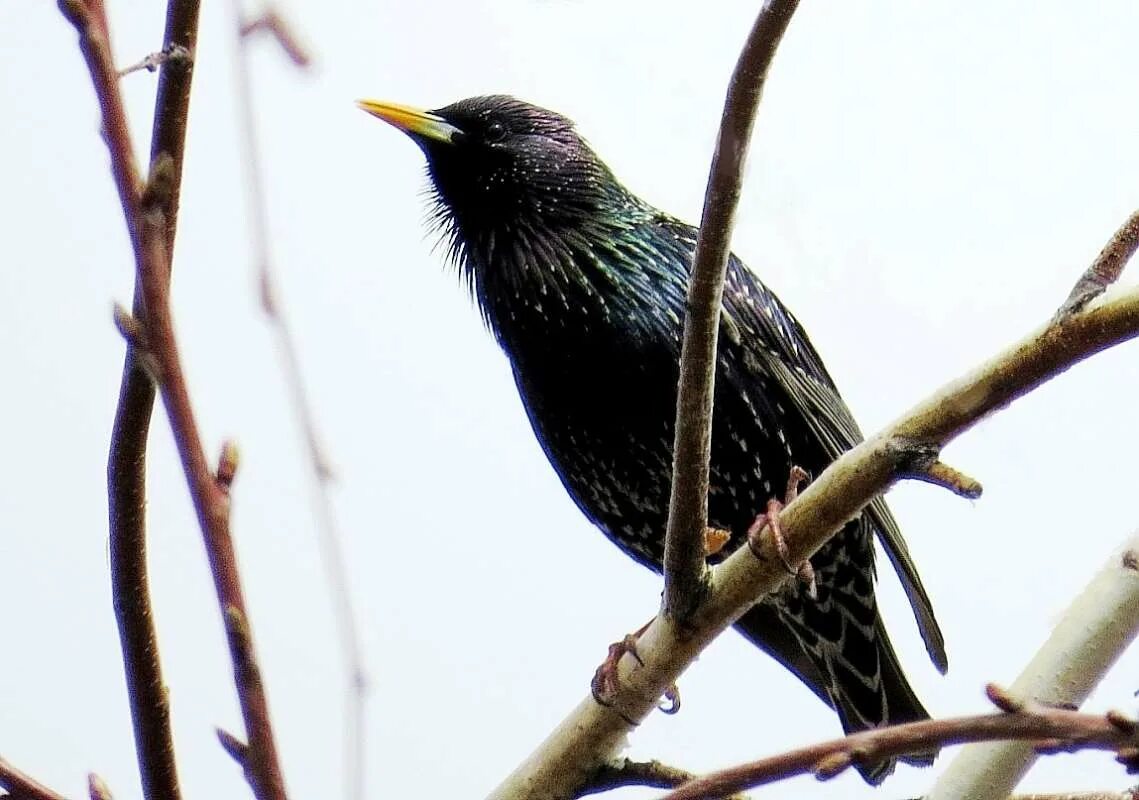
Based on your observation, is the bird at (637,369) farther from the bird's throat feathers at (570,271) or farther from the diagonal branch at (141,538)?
the diagonal branch at (141,538)

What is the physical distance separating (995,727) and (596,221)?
5.83 feet

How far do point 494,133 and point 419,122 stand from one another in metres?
0.13

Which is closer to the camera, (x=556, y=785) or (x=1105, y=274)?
(x=1105, y=274)

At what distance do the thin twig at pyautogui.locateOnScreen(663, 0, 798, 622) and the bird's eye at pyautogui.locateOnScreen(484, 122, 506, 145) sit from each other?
1167 millimetres

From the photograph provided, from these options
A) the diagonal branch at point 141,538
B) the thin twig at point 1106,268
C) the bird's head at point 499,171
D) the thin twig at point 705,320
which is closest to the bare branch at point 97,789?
the diagonal branch at point 141,538

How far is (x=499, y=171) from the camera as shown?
93.7 inches

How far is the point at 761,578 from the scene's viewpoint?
1.45 m

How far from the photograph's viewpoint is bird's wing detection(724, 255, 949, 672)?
6.86ft

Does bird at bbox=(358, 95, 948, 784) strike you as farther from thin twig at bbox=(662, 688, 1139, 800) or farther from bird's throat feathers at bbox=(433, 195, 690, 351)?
thin twig at bbox=(662, 688, 1139, 800)

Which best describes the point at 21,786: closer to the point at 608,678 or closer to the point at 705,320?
the point at 705,320

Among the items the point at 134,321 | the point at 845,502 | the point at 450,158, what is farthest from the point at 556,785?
the point at 450,158

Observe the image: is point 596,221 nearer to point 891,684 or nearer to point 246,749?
point 891,684

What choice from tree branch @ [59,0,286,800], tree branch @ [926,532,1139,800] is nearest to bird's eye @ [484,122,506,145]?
tree branch @ [926,532,1139,800]

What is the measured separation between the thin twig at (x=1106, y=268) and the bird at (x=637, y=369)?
3.06 feet
